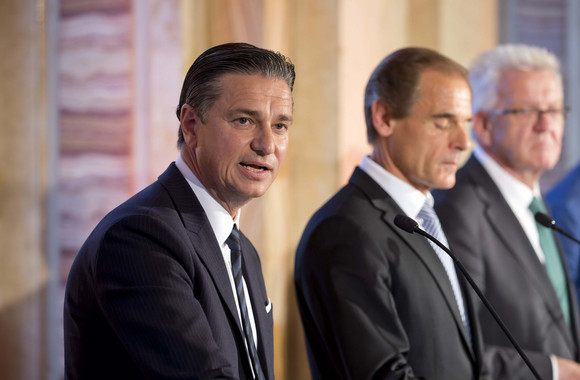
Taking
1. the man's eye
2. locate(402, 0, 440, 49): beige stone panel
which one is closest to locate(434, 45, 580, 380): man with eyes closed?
the man's eye

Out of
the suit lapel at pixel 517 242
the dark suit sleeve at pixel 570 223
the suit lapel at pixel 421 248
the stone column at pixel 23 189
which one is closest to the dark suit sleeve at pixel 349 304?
the suit lapel at pixel 421 248

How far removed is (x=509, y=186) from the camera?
121 inches

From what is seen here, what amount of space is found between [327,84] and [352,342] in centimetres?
231

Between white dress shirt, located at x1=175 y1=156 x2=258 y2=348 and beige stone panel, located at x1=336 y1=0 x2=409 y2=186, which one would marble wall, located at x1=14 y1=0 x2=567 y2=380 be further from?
white dress shirt, located at x1=175 y1=156 x2=258 y2=348

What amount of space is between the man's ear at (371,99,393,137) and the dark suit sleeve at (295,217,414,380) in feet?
1.33

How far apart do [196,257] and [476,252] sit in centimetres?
143

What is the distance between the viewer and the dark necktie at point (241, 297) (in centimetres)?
175

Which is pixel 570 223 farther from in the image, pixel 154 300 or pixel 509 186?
pixel 154 300

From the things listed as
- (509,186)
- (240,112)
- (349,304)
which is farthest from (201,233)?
(509,186)

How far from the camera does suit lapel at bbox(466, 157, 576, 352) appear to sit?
2846mm

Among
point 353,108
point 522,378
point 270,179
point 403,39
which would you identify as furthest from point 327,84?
point 270,179

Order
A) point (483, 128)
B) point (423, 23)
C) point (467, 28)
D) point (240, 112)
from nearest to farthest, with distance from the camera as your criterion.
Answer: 1. point (240, 112)
2. point (483, 128)
3. point (423, 23)
4. point (467, 28)

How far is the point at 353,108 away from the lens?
4.27 metres

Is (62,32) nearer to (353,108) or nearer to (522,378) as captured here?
(353,108)
